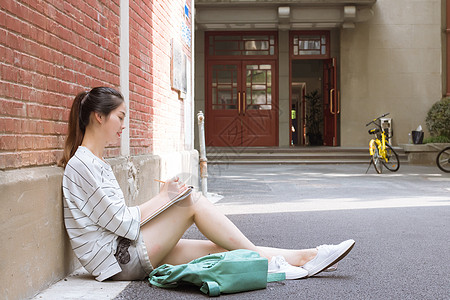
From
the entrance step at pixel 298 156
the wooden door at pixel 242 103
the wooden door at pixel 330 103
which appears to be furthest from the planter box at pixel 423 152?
the wooden door at pixel 242 103

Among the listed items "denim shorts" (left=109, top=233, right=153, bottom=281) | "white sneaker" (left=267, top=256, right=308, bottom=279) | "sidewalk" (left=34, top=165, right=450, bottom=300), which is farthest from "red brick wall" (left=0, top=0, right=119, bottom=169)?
"white sneaker" (left=267, top=256, right=308, bottom=279)

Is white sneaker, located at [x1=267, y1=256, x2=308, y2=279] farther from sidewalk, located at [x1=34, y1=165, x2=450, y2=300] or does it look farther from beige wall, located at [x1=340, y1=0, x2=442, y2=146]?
beige wall, located at [x1=340, y1=0, x2=442, y2=146]

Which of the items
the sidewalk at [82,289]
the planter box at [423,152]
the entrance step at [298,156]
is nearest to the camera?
the sidewalk at [82,289]

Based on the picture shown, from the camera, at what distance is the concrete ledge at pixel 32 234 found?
8.13 ft

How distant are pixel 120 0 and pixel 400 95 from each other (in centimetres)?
1380

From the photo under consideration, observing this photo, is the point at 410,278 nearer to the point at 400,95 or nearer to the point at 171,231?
the point at 171,231

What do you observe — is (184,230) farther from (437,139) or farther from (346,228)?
(437,139)

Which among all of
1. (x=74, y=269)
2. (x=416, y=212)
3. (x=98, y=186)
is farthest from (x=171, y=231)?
(x=416, y=212)

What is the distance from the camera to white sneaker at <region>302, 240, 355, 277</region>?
3.28m

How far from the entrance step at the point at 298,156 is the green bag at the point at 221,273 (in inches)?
470

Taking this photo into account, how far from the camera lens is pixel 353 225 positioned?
220 inches

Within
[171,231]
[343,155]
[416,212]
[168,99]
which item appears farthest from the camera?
[343,155]

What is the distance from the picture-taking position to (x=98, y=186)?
9.69 ft

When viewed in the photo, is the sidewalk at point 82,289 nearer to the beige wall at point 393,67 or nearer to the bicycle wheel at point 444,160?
the bicycle wheel at point 444,160
